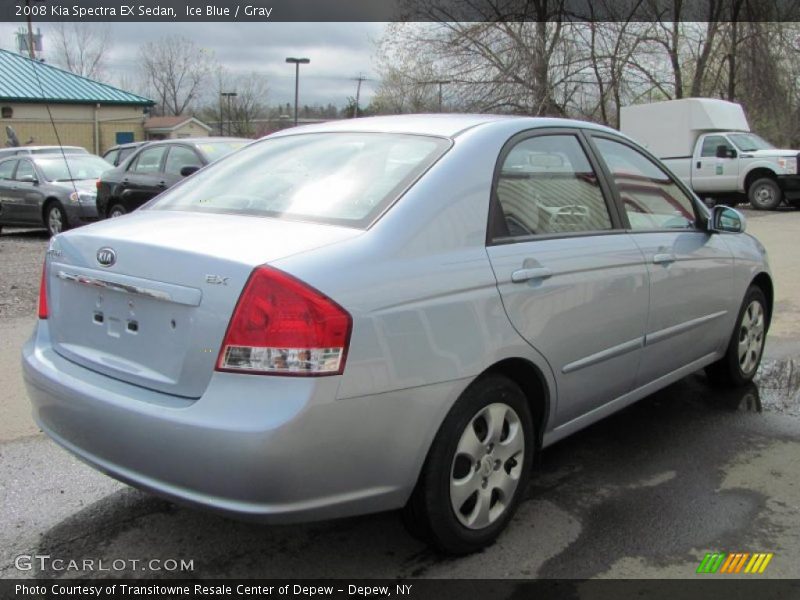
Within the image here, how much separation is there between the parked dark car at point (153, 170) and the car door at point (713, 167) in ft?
41.8

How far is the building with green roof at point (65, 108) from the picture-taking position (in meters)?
34.6

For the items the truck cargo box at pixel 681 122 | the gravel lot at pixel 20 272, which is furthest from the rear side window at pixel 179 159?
the truck cargo box at pixel 681 122

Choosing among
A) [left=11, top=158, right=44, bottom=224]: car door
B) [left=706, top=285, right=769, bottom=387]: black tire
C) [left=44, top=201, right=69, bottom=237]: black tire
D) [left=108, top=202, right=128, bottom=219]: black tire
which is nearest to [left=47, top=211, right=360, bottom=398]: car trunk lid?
[left=706, top=285, right=769, bottom=387]: black tire

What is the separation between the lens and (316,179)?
3.06 metres

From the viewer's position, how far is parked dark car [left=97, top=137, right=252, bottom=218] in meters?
11.0

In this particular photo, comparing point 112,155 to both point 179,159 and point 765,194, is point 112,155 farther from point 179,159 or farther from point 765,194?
point 765,194

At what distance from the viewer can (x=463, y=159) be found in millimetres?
2957

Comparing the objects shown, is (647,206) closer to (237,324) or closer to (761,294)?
(761,294)

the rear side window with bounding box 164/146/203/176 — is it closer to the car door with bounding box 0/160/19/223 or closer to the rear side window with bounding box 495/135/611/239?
the car door with bounding box 0/160/19/223

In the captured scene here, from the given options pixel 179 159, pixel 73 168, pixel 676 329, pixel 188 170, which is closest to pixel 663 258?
pixel 676 329

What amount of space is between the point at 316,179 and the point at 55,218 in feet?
37.4

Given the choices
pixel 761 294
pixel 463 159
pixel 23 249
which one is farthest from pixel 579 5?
pixel 463 159

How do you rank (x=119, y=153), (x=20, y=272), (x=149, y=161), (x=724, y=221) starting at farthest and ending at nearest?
(x=119, y=153), (x=149, y=161), (x=20, y=272), (x=724, y=221)

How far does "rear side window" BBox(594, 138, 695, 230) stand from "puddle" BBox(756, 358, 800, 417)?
1.37 meters
